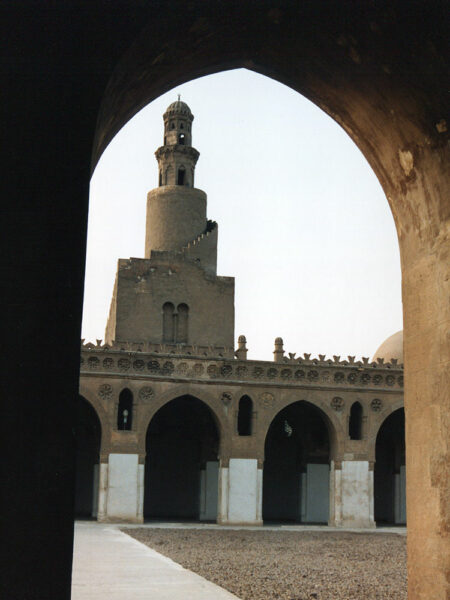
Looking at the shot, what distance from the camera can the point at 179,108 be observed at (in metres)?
39.8

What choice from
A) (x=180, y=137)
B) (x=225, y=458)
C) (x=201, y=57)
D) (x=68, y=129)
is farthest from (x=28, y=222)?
(x=180, y=137)

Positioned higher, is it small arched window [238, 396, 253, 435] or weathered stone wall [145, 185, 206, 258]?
weathered stone wall [145, 185, 206, 258]

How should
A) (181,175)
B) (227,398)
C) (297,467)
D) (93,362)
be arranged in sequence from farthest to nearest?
(181,175)
(297,467)
(227,398)
(93,362)

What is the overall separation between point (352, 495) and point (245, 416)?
15.2 feet

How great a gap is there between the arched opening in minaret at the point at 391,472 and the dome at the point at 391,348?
334 cm

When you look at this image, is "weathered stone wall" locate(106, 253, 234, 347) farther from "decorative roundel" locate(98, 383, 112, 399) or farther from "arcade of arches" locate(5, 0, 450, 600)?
"arcade of arches" locate(5, 0, 450, 600)

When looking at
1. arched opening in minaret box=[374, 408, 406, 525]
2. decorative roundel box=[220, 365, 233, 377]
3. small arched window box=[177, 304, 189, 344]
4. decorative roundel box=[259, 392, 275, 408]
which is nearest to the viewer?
decorative roundel box=[220, 365, 233, 377]

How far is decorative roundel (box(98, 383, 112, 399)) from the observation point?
91.5 feet

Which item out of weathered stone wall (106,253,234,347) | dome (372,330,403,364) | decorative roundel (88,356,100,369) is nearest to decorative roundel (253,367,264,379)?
decorative roundel (88,356,100,369)

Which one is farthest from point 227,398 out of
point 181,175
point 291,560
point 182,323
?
point 181,175

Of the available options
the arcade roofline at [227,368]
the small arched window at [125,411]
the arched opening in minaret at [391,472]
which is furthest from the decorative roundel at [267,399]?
the arched opening in minaret at [391,472]

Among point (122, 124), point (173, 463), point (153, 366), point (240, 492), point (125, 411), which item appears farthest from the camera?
point (173, 463)

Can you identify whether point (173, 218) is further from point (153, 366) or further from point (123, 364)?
point (123, 364)

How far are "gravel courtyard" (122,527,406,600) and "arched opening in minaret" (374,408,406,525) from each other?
6.91 m
